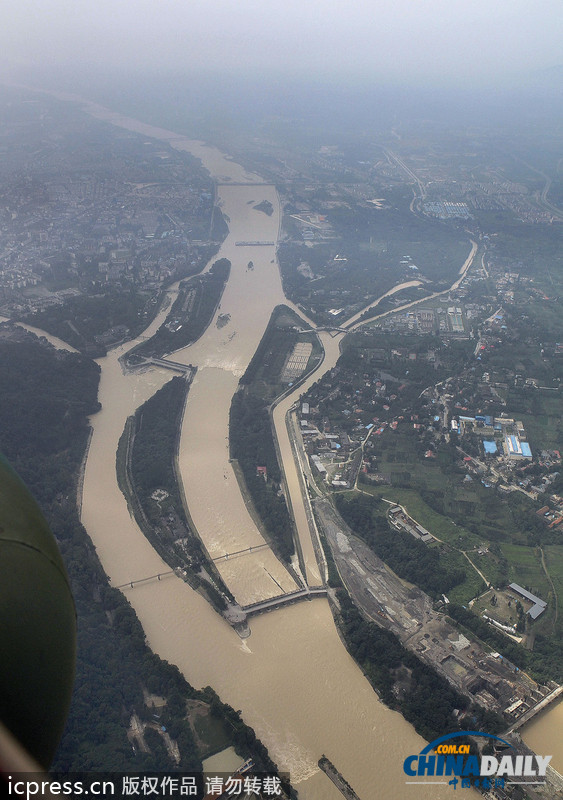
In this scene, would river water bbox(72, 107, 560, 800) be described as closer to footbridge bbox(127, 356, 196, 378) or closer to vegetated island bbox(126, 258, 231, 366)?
footbridge bbox(127, 356, 196, 378)

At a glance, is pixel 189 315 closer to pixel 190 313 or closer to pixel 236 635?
pixel 190 313

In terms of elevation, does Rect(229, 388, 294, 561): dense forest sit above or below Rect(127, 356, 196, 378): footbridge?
below

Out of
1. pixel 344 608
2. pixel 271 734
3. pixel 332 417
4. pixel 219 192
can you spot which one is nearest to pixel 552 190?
pixel 219 192

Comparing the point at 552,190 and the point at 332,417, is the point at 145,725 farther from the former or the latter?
the point at 552,190

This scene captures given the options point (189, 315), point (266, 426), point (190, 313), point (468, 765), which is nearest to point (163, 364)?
point (189, 315)

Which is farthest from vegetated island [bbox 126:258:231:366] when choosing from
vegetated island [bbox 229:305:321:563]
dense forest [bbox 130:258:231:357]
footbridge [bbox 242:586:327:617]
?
footbridge [bbox 242:586:327:617]
